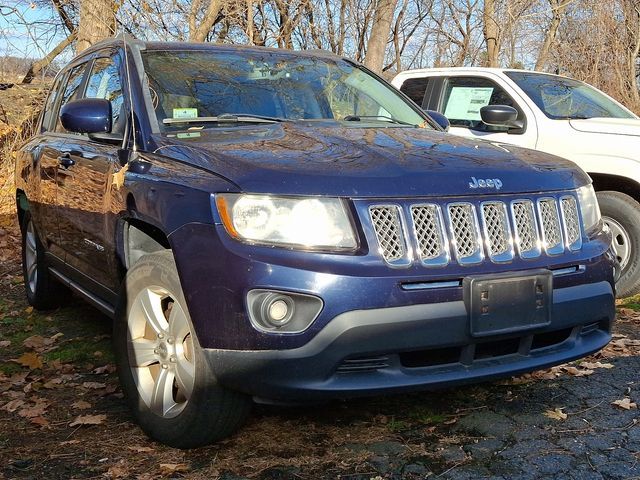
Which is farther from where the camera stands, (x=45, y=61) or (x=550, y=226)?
(x=45, y=61)

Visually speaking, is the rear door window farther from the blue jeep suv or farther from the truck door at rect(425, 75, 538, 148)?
the truck door at rect(425, 75, 538, 148)

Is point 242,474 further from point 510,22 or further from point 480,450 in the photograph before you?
point 510,22

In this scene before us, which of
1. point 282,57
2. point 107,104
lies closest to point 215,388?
point 107,104

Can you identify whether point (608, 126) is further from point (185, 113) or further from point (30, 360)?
point (30, 360)

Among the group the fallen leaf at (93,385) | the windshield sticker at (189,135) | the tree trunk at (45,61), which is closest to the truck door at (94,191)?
the windshield sticker at (189,135)

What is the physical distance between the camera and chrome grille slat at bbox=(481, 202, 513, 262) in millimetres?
2883

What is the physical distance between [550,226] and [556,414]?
0.96 meters

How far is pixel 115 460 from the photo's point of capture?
3.07 metres

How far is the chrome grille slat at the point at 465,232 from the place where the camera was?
2.81 m

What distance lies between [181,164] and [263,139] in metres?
0.43

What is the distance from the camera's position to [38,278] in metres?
5.57

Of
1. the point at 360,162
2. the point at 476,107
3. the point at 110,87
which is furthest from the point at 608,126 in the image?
the point at 110,87

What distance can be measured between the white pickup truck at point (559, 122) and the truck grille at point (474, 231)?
2.24m

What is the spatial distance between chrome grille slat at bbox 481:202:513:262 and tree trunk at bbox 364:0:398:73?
10.7 m
